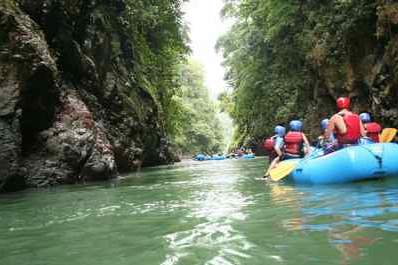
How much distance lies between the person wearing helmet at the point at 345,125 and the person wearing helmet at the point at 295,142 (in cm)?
176

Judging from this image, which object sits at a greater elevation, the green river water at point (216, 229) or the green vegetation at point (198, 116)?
the green vegetation at point (198, 116)

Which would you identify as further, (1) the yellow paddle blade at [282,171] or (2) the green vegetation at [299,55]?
(2) the green vegetation at [299,55]

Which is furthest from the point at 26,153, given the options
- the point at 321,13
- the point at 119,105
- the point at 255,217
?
the point at 321,13

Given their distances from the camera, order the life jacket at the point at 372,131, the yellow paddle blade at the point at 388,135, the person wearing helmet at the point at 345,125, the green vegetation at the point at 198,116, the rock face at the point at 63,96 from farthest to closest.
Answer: the green vegetation at the point at 198,116 < the rock face at the point at 63,96 < the yellow paddle blade at the point at 388,135 < the life jacket at the point at 372,131 < the person wearing helmet at the point at 345,125

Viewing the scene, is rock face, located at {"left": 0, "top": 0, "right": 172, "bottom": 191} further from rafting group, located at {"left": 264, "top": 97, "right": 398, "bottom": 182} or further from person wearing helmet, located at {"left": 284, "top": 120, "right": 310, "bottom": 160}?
person wearing helmet, located at {"left": 284, "top": 120, "right": 310, "bottom": 160}

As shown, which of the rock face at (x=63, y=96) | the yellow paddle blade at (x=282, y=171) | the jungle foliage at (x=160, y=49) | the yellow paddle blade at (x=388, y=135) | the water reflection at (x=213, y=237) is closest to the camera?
the water reflection at (x=213, y=237)

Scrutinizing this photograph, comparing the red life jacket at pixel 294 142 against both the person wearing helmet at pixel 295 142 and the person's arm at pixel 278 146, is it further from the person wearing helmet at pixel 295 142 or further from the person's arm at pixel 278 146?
the person's arm at pixel 278 146

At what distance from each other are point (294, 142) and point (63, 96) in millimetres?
6893

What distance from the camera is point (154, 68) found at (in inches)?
1001

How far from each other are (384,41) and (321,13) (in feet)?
15.1

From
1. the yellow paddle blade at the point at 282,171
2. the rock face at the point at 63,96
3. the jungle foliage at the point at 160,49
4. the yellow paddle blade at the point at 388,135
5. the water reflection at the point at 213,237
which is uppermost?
the jungle foliage at the point at 160,49

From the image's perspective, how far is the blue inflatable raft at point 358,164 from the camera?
741cm

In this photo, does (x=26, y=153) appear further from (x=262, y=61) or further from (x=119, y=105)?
(x=262, y=61)

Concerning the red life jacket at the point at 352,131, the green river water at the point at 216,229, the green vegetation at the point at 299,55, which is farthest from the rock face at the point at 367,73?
the green river water at the point at 216,229
